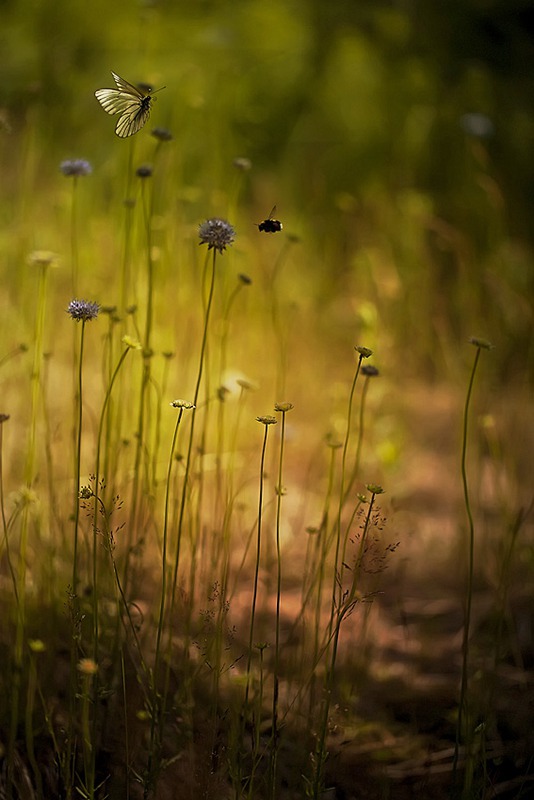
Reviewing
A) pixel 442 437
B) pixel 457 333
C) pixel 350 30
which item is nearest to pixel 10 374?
pixel 442 437

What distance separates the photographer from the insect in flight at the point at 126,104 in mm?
891

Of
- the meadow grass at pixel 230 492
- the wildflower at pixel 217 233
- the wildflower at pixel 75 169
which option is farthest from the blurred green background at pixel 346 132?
the wildflower at pixel 217 233

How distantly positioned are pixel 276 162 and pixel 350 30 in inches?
26.2

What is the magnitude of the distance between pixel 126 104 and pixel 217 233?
0.57ft

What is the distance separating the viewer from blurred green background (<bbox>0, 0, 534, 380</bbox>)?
241cm

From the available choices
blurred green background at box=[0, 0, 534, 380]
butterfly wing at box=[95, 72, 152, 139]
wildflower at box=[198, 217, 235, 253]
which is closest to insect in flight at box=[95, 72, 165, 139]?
butterfly wing at box=[95, 72, 152, 139]

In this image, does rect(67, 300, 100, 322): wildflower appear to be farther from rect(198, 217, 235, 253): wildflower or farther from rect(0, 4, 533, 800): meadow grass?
rect(198, 217, 235, 253): wildflower

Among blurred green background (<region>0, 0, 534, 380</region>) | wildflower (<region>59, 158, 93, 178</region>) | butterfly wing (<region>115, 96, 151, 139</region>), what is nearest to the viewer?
butterfly wing (<region>115, 96, 151, 139</region>)

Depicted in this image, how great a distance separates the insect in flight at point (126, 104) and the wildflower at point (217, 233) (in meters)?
0.13

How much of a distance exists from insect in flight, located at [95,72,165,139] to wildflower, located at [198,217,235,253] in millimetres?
130

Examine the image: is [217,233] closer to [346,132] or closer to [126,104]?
[126,104]

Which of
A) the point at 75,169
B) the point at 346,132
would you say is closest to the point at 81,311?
the point at 75,169

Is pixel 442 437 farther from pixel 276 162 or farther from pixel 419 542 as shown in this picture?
pixel 276 162

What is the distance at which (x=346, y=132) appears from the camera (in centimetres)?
318
